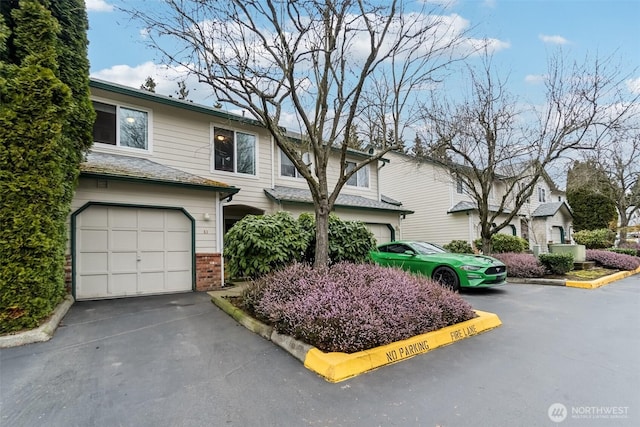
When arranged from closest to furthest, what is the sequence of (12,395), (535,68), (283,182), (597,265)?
(12,395) → (535,68) → (283,182) → (597,265)

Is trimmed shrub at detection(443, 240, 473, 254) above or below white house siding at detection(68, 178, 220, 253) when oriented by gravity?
below

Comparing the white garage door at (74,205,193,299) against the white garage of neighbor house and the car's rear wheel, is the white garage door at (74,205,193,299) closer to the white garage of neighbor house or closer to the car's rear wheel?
the white garage of neighbor house

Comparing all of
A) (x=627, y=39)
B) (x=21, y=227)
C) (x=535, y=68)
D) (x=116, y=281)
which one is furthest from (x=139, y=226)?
(x=627, y=39)

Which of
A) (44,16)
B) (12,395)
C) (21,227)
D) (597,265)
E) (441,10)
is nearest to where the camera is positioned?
Result: (12,395)

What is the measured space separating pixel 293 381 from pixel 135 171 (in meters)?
6.88

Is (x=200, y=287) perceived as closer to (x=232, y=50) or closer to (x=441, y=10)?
(x=232, y=50)

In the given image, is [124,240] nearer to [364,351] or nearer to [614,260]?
[364,351]

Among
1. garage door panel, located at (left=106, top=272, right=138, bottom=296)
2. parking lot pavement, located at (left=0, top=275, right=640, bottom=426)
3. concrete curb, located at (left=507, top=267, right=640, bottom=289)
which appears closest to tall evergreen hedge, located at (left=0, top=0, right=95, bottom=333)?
parking lot pavement, located at (left=0, top=275, right=640, bottom=426)

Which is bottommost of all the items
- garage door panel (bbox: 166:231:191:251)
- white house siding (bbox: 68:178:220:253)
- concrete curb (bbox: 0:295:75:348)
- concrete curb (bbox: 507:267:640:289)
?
concrete curb (bbox: 507:267:640:289)

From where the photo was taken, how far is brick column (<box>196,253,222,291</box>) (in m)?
8.53

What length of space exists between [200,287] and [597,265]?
15112mm

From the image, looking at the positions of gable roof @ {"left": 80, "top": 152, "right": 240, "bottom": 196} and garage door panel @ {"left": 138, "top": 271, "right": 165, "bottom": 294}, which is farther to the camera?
garage door panel @ {"left": 138, "top": 271, "right": 165, "bottom": 294}

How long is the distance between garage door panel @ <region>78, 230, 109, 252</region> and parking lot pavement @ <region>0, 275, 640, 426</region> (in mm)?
2497

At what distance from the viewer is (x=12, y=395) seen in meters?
3.01
